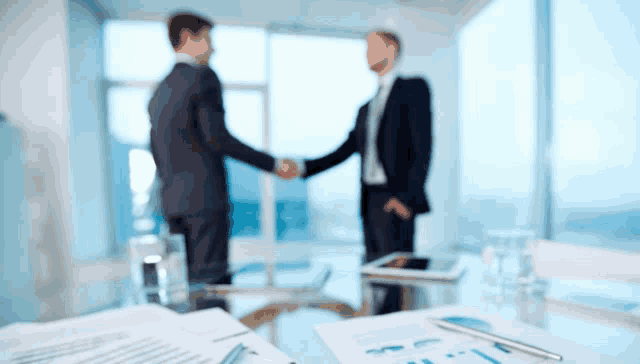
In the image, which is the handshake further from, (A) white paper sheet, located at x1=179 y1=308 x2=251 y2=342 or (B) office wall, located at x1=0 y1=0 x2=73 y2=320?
(B) office wall, located at x1=0 y1=0 x2=73 y2=320

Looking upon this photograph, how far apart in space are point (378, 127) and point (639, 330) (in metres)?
1.25

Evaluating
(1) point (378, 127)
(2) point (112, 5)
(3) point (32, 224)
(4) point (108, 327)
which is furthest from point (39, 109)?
(4) point (108, 327)

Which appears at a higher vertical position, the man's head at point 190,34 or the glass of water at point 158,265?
the man's head at point 190,34

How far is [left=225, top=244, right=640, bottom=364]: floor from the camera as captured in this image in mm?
451

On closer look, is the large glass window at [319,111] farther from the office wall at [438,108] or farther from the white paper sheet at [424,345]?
the white paper sheet at [424,345]

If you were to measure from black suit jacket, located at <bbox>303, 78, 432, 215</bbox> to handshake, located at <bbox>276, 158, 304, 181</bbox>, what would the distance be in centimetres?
49

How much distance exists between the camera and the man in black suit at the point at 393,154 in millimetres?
1602

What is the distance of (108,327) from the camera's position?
544 millimetres

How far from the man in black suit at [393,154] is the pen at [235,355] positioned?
1222 mm

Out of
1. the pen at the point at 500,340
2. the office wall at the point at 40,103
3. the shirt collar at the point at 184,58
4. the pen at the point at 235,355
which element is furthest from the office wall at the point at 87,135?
the pen at the point at 500,340

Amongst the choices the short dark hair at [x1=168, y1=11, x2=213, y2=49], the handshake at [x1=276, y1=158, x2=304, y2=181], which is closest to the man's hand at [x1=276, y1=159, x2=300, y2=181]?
the handshake at [x1=276, y1=158, x2=304, y2=181]

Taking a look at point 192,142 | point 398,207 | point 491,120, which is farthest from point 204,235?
point 491,120

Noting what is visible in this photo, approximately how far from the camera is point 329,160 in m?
2.05

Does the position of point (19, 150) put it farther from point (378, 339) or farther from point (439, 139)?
point (439, 139)
